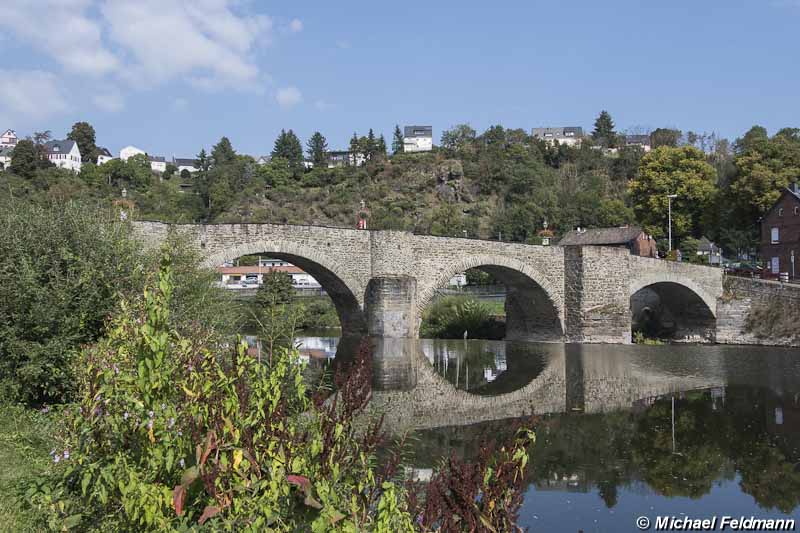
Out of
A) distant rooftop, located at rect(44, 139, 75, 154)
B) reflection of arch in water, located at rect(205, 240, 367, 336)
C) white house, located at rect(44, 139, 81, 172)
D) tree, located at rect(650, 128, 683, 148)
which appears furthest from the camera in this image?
distant rooftop, located at rect(44, 139, 75, 154)

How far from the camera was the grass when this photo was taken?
4980 mm

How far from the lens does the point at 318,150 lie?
105 metres

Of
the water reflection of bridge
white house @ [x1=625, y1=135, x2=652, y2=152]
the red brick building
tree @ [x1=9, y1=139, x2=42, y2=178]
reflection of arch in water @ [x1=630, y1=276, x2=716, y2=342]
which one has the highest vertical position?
white house @ [x1=625, y1=135, x2=652, y2=152]

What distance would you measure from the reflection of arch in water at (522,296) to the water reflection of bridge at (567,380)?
185 cm

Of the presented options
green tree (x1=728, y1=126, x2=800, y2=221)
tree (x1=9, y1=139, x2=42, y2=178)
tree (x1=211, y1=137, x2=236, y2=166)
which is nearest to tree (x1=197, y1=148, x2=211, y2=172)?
tree (x1=211, y1=137, x2=236, y2=166)

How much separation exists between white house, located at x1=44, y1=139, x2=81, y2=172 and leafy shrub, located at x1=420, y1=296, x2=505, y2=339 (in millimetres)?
74467

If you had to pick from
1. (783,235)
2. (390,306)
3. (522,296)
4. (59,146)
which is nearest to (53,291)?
(390,306)

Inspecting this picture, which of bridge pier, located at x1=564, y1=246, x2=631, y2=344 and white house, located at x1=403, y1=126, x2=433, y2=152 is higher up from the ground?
white house, located at x1=403, y1=126, x2=433, y2=152

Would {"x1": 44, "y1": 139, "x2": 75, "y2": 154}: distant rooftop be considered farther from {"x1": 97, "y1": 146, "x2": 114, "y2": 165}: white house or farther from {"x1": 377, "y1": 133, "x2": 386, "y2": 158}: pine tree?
{"x1": 377, "y1": 133, "x2": 386, "y2": 158}: pine tree

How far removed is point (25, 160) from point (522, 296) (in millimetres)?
52813

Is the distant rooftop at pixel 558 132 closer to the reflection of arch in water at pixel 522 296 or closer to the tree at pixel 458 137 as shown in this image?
the tree at pixel 458 137

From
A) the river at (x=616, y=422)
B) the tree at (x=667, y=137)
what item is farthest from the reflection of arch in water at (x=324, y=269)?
the tree at (x=667, y=137)

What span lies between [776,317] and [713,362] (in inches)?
264

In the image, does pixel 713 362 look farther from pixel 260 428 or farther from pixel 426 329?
pixel 260 428
